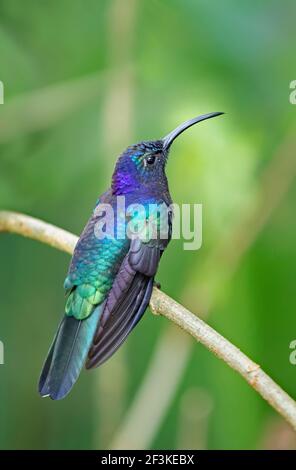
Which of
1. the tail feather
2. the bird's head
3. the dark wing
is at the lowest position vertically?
the tail feather

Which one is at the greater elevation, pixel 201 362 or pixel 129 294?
pixel 129 294

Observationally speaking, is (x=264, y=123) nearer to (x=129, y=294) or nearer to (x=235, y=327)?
(x=235, y=327)

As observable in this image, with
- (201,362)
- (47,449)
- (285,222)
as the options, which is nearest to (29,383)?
(47,449)

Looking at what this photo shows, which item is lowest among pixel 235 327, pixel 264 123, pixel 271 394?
pixel 235 327

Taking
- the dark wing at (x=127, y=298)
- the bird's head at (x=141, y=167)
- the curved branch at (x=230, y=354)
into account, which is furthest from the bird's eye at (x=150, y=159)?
the curved branch at (x=230, y=354)

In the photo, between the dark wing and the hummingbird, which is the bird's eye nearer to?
the hummingbird

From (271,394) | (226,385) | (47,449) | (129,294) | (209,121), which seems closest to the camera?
(271,394)

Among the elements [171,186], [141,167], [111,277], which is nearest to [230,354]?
[111,277]

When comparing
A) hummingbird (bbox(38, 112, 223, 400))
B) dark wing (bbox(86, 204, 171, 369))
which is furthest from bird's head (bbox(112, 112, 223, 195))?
dark wing (bbox(86, 204, 171, 369))
